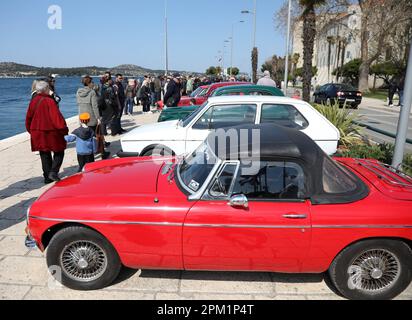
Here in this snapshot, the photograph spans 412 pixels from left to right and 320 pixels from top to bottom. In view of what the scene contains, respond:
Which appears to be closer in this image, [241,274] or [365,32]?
[241,274]

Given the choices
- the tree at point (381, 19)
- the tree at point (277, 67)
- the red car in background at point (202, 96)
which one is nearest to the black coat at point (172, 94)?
the red car in background at point (202, 96)

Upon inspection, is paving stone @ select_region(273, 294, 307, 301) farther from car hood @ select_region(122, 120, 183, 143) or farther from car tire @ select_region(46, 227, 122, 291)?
car hood @ select_region(122, 120, 183, 143)

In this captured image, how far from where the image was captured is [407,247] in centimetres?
274

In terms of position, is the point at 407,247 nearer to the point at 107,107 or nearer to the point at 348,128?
the point at 348,128

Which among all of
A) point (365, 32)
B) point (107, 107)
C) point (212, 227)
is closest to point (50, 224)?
point (212, 227)

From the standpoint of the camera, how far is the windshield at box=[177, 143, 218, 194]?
2.87 m

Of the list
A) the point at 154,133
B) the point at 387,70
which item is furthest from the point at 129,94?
the point at 387,70

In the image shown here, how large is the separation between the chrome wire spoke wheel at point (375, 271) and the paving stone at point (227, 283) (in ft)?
2.48

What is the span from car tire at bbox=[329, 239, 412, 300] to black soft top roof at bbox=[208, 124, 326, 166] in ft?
2.81

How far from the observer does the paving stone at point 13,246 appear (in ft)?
11.5

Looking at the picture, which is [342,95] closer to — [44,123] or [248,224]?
[44,123]

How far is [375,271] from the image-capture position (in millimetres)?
2773

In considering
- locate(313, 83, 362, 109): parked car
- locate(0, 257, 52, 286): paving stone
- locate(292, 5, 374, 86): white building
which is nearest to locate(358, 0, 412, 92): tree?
locate(292, 5, 374, 86): white building
